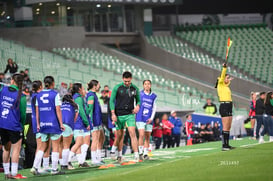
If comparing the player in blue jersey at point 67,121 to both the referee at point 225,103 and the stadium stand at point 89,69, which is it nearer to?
the referee at point 225,103

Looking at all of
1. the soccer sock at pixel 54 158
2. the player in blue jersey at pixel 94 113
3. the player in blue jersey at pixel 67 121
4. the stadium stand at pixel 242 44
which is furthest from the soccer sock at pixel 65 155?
the stadium stand at pixel 242 44

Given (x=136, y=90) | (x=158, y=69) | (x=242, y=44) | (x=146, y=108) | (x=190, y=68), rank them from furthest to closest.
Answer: (x=242, y=44), (x=190, y=68), (x=158, y=69), (x=146, y=108), (x=136, y=90)

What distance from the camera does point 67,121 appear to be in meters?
16.1

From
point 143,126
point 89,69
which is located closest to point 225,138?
point 143,126

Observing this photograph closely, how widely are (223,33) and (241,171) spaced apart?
3765 centimetres

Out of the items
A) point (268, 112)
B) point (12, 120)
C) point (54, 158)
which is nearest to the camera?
point (12, 120)

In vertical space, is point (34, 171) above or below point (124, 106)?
below

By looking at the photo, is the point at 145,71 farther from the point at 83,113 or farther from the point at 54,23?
the point at 83,113

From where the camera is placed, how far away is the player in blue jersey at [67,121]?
15998 millimetres

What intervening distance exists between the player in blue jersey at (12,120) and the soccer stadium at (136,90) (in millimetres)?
22

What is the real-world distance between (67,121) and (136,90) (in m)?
2.01

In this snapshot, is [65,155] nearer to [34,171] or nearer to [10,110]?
[34,171]

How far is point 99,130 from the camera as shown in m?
17.7

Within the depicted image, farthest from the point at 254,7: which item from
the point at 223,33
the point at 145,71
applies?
the point at 145,71
